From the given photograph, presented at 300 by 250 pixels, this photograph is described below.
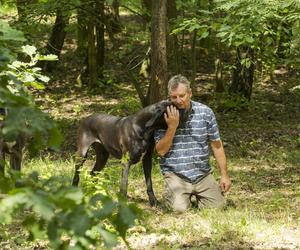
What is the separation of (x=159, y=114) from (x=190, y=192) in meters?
1.07

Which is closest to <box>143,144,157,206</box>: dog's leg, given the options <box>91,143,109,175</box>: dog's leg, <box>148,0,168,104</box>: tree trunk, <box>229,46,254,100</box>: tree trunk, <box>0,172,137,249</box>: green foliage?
<box>91,143,109,175</box>: dog's leg

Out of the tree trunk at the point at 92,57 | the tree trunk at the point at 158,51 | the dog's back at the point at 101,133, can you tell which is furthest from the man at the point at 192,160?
the tree trunk at the point at 92,57

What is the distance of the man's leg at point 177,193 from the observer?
6.38m

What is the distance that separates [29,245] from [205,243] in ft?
5.27

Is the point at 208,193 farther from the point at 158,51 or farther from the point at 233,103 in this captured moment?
the point at 233,103

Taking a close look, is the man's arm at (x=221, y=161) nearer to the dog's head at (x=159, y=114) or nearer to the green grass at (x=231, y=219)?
the green grass at (x=231, y=219)

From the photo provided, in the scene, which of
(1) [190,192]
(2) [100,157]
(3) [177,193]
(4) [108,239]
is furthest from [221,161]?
(4) [108,239]

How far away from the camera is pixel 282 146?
11.5 m

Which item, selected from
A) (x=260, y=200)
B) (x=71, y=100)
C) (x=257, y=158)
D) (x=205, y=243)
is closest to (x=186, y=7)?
(x=257, y=158)

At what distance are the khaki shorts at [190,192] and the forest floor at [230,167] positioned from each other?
16 cm

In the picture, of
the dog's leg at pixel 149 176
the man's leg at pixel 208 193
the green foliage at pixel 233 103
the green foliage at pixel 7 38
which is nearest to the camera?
the green foliage at pixel 7 38

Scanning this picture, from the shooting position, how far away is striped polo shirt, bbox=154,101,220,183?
643 cm

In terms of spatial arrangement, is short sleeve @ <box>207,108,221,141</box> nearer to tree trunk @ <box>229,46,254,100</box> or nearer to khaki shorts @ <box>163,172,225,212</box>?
khaki shorts @ <box>163,172,225,212</box>

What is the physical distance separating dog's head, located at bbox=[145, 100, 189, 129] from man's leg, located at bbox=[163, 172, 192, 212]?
2.19ft
